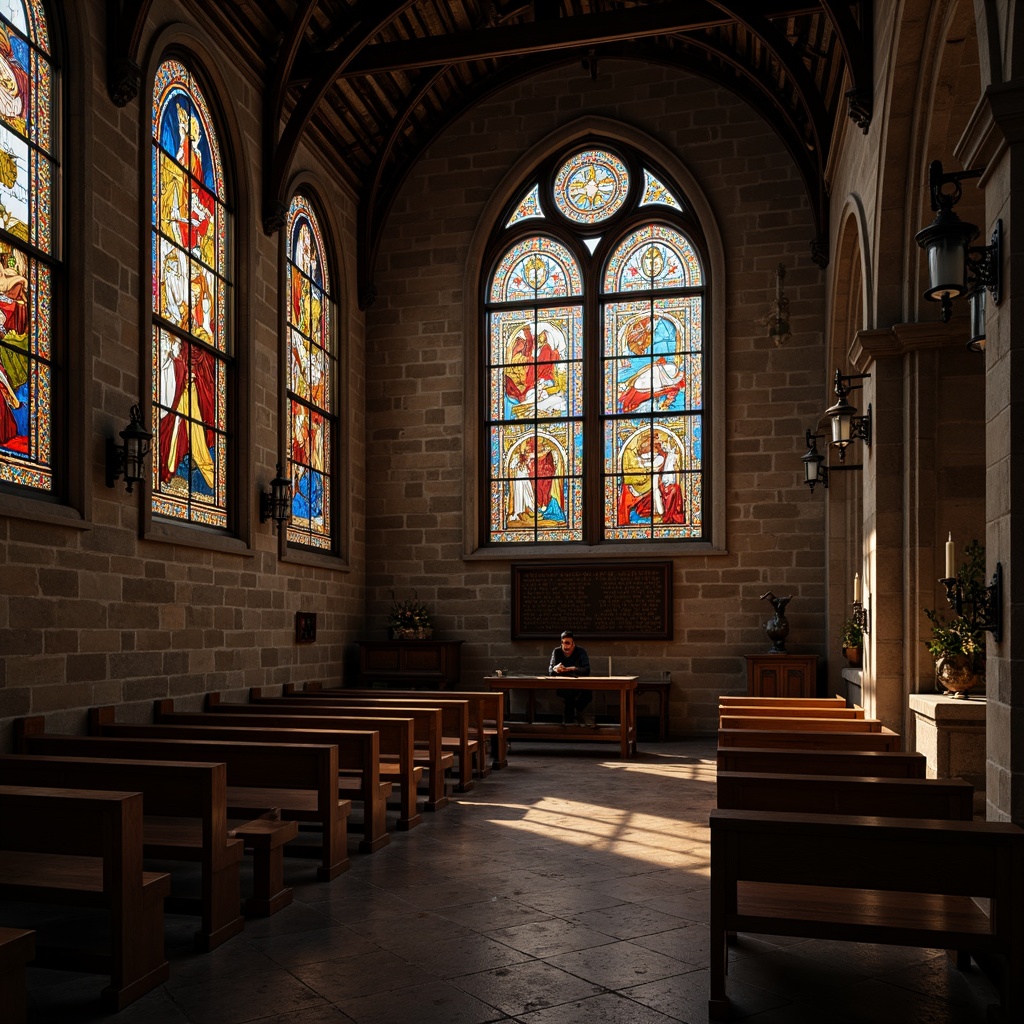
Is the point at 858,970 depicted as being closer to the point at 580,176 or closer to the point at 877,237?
the point at 877,237

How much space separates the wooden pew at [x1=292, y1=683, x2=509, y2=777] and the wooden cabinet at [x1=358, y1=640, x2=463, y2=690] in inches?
56.9

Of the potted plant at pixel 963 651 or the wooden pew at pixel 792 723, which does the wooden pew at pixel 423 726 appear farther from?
the potted plant at pixel 963 651

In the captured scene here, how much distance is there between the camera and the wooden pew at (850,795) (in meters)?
3.99

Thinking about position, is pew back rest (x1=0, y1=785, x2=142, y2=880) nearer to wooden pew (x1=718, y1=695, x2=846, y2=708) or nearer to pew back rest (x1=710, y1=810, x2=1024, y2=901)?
pew back rest (x1=710, y1=810, x2=1024, y2=901)

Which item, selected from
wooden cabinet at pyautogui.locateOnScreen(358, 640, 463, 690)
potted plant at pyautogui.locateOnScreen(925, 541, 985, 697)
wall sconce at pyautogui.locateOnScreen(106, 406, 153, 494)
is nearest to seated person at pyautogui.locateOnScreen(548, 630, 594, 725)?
wooden cabinet at pyautogui.locateOnScreen(358, 640, 463, 690)

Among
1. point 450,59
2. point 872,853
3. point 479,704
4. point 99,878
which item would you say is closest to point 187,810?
point 99,878

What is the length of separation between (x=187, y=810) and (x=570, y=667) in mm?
6492

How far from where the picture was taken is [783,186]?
38.3 ft

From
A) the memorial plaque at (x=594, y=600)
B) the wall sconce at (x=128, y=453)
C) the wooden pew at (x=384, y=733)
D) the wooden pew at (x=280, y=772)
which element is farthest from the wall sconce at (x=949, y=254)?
the memorial plaque at (x=594, y=600)

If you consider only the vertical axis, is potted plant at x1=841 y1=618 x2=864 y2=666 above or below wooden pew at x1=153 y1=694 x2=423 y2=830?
above

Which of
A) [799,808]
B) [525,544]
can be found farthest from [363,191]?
[799,808]

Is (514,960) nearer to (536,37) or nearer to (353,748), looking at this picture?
(353,748)

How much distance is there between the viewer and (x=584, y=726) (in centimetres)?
1029

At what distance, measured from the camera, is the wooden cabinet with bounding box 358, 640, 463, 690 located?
451 inches
